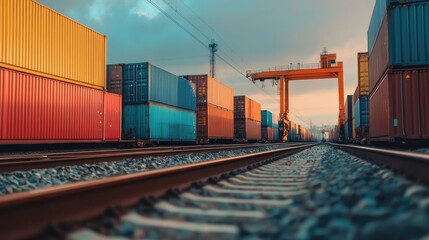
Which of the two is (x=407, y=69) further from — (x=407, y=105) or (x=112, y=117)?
(x=112, y=117)

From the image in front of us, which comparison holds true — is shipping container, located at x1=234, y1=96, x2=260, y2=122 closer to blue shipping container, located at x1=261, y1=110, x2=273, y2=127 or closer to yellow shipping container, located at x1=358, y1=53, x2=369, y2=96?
blue shipping container, located at x1=261, y1=110, x2=273, y2=127

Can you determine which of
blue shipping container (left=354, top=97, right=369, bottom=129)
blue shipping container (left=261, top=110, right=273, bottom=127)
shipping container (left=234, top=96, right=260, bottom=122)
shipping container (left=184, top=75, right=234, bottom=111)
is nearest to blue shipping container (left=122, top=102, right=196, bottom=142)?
shipping container (left=184, top=75, right=234, bottom=111)

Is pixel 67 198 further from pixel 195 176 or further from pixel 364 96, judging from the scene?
pixel 364 96

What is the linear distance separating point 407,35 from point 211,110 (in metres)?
18.9

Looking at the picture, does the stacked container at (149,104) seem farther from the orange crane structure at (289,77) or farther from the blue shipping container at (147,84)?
the orange crane structure at (289,77)

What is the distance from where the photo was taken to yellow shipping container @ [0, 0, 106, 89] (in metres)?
13.7

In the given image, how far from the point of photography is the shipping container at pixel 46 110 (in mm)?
13375

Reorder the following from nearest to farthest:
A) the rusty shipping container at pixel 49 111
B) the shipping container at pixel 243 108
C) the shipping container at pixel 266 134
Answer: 1. the rusty shipping container at pixel 49 111
2. the shipping container at pixel 243 108
3. the shipping container at pixel 266 134

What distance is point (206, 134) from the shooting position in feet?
96.6

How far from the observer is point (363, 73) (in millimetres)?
31219

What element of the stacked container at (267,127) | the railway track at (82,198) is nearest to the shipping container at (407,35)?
the railway track at (82,198)

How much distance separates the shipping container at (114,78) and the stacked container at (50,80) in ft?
9.08

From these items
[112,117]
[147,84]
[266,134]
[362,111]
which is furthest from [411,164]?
[266,134]

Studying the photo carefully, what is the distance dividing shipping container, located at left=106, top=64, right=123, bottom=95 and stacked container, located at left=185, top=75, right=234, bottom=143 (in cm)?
871
